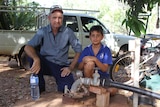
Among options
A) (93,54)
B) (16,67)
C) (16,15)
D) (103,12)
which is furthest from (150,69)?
(103,12)

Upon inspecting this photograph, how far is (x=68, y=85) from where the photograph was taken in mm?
4004

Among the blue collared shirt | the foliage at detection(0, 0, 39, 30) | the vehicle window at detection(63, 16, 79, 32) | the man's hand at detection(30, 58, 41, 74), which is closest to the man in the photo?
the blue collared shirt

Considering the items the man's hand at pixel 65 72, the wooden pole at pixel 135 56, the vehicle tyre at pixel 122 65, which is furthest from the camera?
the vehicle tyre at pixel 122 65

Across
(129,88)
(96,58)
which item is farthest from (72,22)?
(129,88)

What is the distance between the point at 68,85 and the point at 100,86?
58 cm

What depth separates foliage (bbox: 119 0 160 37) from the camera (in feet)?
6.83

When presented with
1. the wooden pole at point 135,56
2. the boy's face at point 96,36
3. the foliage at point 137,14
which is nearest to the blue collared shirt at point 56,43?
the boy's face at point 96,36

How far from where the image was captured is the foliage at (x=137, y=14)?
6.83ft

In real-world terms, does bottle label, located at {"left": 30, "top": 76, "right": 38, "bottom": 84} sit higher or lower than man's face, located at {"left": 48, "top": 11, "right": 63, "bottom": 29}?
lower

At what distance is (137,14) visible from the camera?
7.55 ft

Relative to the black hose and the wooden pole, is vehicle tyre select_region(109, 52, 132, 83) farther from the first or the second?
the wooden pole

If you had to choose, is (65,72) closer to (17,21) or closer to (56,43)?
(56,43)

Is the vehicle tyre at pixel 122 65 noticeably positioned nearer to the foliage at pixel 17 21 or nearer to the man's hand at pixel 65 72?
the man's hand at pixel 65 72

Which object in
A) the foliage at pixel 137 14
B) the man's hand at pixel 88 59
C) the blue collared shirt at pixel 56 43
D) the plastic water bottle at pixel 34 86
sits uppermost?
the foliage at pixel 137 14
